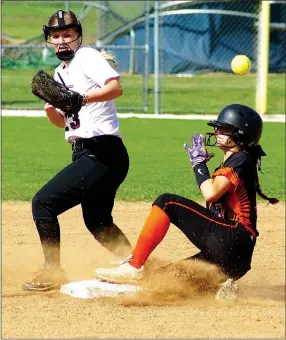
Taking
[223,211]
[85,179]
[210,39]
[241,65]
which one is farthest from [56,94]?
[210,39]

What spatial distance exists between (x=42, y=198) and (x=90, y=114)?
62cm

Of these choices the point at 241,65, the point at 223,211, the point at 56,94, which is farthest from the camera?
the point at 241,65

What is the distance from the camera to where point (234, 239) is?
534cm

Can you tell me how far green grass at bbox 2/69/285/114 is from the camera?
19.1 meters

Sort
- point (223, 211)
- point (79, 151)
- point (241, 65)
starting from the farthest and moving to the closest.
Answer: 1. point (241, 65)
2. point (79, 151)
3. point (223, 211)

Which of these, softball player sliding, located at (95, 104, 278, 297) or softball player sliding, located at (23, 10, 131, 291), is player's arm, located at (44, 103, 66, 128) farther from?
softball player sliding, located at (95, 104, 278, 297)

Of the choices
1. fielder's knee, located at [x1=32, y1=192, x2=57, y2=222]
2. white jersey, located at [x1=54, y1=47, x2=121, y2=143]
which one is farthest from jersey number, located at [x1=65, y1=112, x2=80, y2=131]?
fielder's knee, located at [x1=32, y1=192, x2=57, y2=222]

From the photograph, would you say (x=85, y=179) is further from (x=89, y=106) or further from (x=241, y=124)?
(x=241, y=124)

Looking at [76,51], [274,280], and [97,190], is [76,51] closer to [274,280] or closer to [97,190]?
[97,190]

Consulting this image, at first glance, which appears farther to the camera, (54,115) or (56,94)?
(54,115)

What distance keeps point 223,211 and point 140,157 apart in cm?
695

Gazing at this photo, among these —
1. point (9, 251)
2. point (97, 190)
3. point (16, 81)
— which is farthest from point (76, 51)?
point (16, 81)

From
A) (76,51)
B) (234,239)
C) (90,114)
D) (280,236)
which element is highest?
(76,51)

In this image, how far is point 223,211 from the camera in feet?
18.0
